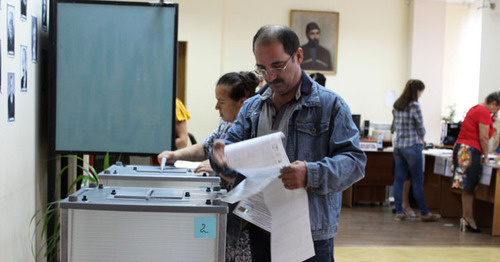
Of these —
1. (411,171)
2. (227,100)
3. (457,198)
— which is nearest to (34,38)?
(227,100)

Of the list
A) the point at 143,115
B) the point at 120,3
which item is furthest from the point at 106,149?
the point at 120,3

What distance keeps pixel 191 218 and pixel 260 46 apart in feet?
1.87

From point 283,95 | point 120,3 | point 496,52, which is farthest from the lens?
point 496,52

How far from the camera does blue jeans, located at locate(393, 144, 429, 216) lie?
6.26 m

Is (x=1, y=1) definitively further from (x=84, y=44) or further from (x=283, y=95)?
(x=283, y=95)

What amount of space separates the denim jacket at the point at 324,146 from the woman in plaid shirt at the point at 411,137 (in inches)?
186

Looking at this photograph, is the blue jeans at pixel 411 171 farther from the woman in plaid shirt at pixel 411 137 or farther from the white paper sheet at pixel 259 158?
the white paper sheet at pixel 259 158

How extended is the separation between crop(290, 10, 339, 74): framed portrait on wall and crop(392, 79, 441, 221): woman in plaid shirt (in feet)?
8.68

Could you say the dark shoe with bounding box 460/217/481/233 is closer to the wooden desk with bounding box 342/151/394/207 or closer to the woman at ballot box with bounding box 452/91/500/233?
the woman at ballot box with bounding box 452/91/500/233

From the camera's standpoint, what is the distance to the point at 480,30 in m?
9.13

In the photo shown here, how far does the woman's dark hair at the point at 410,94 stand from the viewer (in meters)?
6.15

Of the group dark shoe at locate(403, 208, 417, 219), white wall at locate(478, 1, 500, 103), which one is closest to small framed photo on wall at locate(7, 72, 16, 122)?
dark shoe at locate(403, 208, 417, 219)

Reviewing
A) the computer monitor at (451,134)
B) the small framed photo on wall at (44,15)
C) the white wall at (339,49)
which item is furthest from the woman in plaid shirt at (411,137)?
the small framed photo on wall at (44,15)

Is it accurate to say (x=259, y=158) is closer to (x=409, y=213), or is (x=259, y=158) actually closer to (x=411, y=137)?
(x=411, y=137)
